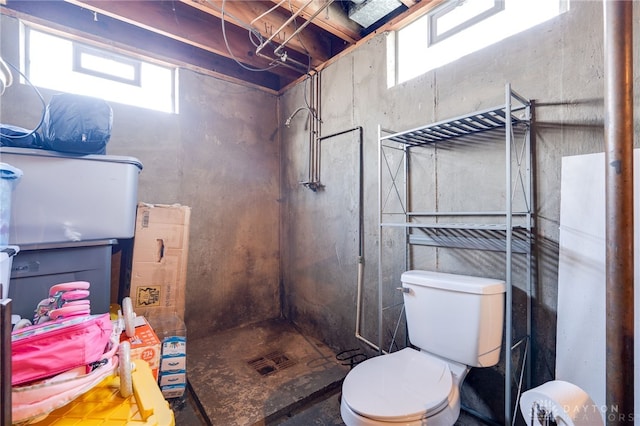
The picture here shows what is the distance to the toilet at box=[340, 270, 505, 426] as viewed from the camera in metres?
1.03

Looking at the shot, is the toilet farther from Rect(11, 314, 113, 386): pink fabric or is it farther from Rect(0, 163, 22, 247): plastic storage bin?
Rect(0, 163, 22, 247): plastic storage bin

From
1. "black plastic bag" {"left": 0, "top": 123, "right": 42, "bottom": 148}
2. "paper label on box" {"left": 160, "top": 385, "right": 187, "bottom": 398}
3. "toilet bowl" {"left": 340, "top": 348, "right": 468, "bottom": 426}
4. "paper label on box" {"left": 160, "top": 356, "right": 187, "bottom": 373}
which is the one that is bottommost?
"paper label on box" {"left": 160, "top": 385, "right": 187, "bottom": 398}

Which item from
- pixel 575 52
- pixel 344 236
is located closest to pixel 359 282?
pixel 344 236

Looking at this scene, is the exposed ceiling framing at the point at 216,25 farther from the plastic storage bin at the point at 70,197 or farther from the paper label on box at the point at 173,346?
the paper label on box at the point at 173,346

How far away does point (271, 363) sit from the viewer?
2004 millimetres

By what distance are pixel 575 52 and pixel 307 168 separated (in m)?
1.72

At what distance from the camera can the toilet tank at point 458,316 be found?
1242mm

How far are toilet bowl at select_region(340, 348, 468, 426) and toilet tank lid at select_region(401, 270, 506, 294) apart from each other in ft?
1.08

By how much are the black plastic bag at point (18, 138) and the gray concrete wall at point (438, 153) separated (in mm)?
1645

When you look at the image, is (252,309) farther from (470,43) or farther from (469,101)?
(470,43)

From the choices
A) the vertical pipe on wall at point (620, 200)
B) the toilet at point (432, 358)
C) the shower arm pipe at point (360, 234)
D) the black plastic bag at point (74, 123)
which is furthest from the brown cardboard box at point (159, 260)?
the vertical pipe on wall at point (620, 200)

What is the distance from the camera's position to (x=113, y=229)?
1487 millimetres

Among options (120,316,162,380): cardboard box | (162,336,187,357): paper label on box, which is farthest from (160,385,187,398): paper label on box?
(120,316,162,380): cardboard box

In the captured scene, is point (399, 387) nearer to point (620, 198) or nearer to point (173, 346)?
point (620, 198)
